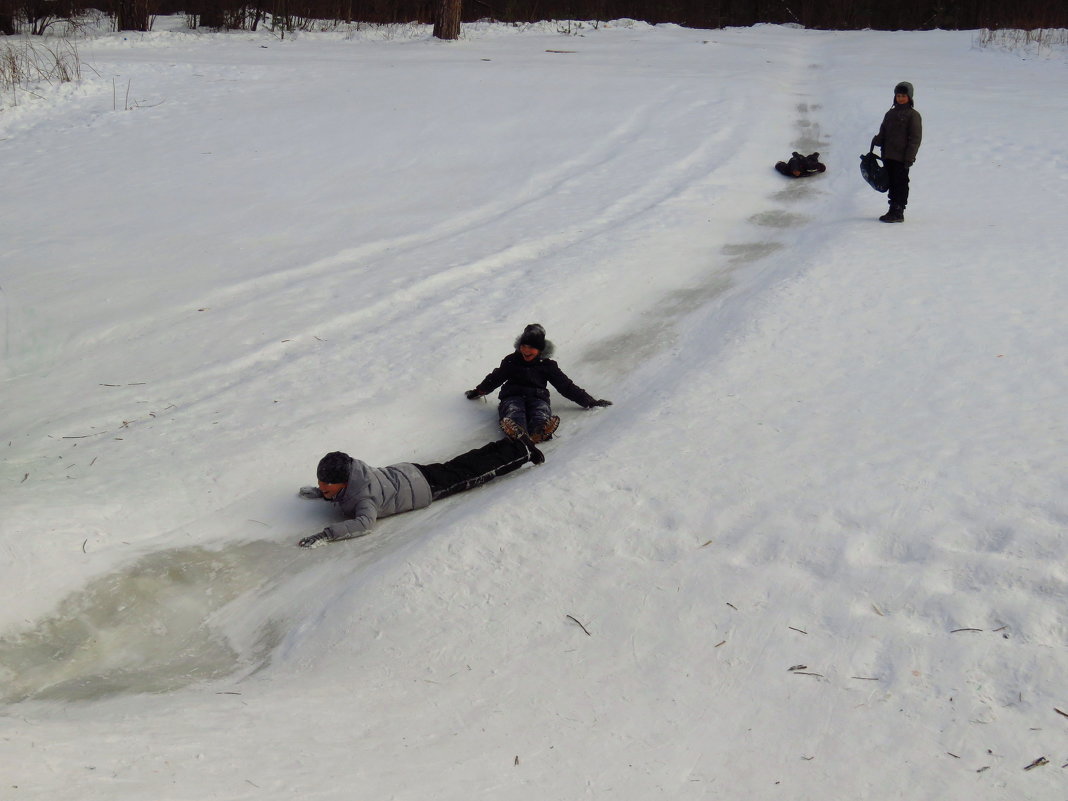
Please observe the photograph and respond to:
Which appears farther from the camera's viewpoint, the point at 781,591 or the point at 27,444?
the point at 27,444

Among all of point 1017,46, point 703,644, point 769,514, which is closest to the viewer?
point 703,644

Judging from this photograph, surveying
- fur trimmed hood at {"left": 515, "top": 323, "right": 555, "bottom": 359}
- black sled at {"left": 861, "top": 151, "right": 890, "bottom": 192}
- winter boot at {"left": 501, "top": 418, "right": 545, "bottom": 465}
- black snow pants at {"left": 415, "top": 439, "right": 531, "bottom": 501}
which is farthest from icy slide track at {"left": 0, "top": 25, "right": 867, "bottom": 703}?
black sled at {"left": 861, "top": 151, "right": 890, "bottom": 192}

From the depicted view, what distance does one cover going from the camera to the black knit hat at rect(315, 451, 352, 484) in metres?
5.86

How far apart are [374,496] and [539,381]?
172 cm

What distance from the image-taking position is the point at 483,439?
709 cm

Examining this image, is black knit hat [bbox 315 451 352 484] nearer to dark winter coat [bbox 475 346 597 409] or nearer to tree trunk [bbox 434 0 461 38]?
dark winter coat [bbox 475 346 597 409]

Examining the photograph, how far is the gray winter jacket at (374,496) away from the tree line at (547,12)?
19232 mm

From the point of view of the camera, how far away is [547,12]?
30.2 m

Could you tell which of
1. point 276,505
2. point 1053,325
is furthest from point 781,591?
point 1053,325

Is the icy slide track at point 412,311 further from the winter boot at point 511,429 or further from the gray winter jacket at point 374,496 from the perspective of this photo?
the winter boot at point 511,429

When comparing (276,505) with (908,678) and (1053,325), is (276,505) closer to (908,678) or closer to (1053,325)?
(908,678)

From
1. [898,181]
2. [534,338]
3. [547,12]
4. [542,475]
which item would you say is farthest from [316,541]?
[547,12]

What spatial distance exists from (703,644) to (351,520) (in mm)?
2362

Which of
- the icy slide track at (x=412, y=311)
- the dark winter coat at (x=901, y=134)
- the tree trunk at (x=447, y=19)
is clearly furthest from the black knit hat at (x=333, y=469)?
the tree trunk at (x=447, y=19)
